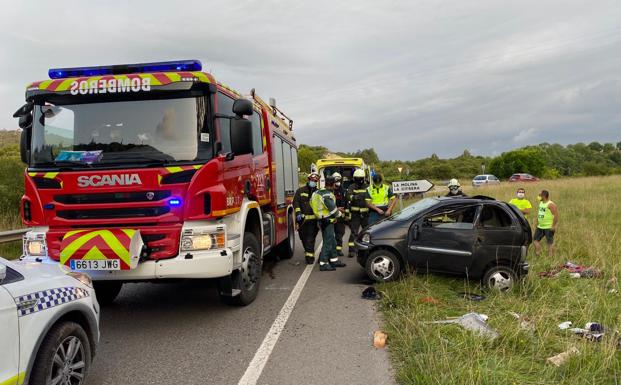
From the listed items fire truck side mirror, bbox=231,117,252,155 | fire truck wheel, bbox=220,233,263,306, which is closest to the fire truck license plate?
fire truck wheel, bbox=220,233,263,306

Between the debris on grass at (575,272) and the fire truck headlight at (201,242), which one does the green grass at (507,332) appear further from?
the fire truck headlight at (201,242)

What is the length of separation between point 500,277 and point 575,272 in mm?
1690

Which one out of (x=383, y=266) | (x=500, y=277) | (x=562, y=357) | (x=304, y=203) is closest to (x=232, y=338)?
(x=383, y=266)

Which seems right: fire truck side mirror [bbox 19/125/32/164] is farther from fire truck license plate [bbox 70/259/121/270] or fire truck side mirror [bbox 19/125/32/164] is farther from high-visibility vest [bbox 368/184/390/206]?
high-visibility vest [bbox 368/184/390/206]

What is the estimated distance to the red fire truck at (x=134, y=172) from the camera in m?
4.65

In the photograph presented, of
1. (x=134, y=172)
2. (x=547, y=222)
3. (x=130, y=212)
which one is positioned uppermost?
(x=134, y=172)

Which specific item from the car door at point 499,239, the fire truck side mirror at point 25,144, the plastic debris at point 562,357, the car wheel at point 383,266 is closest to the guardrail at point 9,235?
the fire truck side mirror at point 25,144

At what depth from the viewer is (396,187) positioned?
10.2 metres

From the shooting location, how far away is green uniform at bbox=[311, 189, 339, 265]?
8.27 meters

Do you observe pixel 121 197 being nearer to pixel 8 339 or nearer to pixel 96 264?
pixel 96 264

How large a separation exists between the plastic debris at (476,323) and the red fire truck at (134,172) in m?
2.48

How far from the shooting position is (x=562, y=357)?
12.6 feet

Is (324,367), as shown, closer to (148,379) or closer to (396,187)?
(148,379)

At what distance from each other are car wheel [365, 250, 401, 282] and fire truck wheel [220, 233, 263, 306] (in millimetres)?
1858
